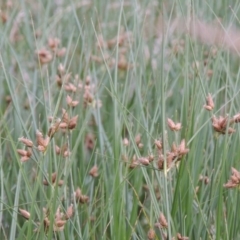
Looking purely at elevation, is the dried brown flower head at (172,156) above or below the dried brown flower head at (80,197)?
above

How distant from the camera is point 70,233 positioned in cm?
178

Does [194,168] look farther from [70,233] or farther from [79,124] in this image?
[79,124]

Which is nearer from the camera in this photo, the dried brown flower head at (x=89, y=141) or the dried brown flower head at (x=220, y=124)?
the dried brown flower head at (x=220, y=124)

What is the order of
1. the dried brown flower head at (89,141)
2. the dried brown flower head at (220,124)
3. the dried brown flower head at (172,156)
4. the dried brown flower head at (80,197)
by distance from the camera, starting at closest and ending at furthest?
1. the dried brown flower head at (172,156)
2. the dried brown flower head at (220,124)
3. the dried brown flower head at (80,197)
4. the dried brown flower head at (89,141)

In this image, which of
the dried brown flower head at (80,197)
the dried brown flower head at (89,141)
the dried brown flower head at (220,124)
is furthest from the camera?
the dried brown flower head at (89,141)

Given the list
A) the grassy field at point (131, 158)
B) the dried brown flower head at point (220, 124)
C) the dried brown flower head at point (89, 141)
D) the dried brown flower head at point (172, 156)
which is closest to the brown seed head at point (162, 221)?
the grassy field at point (131, 158)

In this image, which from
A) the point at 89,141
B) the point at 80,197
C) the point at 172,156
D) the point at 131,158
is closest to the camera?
the point at 172,156

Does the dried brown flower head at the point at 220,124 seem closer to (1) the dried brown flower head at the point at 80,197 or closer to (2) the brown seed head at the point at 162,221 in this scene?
(2) the brown seed head at the point at 162,221

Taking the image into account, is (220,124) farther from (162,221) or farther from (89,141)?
(89,141)

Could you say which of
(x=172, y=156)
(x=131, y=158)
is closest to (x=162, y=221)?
(x=172, y=156)

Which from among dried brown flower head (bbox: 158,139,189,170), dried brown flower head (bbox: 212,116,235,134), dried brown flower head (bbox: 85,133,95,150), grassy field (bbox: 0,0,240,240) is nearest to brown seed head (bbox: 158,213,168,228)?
grassy field (bbox: 0,0,240,240)

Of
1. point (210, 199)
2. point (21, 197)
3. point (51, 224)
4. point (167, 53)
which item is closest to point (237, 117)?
point (210, 199)

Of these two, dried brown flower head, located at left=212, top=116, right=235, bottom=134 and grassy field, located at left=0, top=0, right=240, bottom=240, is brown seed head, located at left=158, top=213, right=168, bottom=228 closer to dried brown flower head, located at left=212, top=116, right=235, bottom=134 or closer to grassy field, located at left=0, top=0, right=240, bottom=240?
grassy field, located at left=0, top=0, right=240, bottom=240

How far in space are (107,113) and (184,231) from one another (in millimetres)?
949
